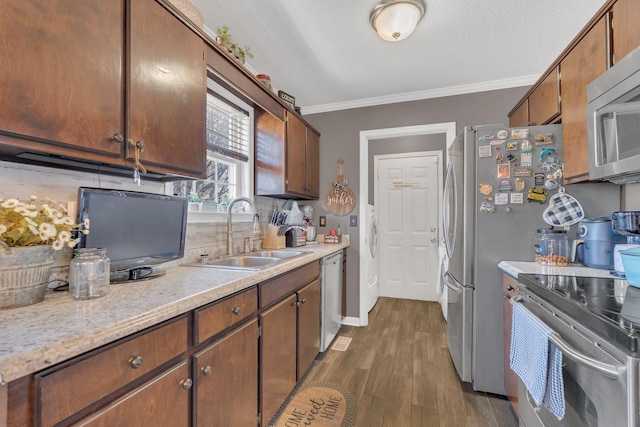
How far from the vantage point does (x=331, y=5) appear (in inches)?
69.4

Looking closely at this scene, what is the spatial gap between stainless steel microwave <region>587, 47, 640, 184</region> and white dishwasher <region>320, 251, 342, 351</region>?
5.99 feet

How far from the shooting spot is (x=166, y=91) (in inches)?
50.5

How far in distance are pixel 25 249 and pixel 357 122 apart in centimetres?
296

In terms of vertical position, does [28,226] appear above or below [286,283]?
above

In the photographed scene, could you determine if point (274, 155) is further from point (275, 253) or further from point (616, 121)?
point (616, 121)

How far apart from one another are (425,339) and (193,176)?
2616 mm

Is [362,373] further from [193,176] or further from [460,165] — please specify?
[193,176]

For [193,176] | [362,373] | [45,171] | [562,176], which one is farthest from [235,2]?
[362,373]

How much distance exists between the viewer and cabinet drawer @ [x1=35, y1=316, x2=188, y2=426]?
0.63 m

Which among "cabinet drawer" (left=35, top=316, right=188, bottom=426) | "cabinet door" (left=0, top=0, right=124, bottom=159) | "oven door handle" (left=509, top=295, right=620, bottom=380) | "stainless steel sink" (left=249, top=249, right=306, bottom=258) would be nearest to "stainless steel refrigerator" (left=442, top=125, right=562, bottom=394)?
"oven door handle" (left=509, top=295, right=620, bottom=380)

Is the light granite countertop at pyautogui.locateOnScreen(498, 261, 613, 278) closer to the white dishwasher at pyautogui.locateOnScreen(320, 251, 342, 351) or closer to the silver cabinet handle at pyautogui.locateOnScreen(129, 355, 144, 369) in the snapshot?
the white dishwasher at pyautogui.locateOnScreen(320, 251, 342, 351)

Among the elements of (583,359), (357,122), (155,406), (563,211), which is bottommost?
(155,406)

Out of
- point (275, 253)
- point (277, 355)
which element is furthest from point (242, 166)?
point (277, 355)

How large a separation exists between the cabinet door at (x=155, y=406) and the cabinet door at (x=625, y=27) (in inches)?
90.1
